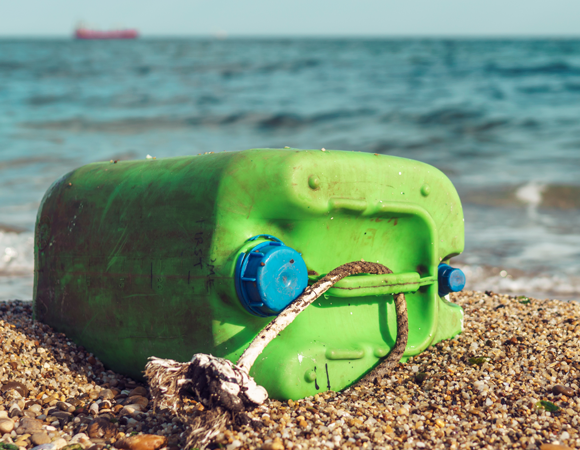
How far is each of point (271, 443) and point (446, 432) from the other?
0.55 m

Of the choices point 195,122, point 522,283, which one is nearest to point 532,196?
point 522,283

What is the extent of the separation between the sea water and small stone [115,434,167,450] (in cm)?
241

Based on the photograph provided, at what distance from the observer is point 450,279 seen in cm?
238

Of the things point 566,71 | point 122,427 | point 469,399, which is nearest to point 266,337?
point 122,427

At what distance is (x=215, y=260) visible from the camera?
1.91 metres

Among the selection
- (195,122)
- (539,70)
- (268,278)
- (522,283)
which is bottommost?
(522,283)

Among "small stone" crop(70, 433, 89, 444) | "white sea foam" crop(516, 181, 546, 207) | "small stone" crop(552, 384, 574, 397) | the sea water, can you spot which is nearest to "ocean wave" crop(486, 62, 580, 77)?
the sea water

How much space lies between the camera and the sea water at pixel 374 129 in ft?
17.8

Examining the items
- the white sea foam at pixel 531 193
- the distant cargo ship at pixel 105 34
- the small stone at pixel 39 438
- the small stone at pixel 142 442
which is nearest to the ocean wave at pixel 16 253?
the small stone at pixel 39 438

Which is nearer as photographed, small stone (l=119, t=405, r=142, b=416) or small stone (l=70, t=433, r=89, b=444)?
small stone (l=70, t=433, r=89, b=444)

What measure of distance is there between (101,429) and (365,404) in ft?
2.83

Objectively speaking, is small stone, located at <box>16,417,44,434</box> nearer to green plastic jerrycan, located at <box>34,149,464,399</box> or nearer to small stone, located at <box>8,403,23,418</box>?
small stone, located at <box>8,403,23,418</box>

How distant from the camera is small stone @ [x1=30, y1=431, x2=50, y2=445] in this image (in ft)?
5.72

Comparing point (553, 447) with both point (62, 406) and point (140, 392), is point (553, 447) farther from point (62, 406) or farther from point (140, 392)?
point (62, 406)
